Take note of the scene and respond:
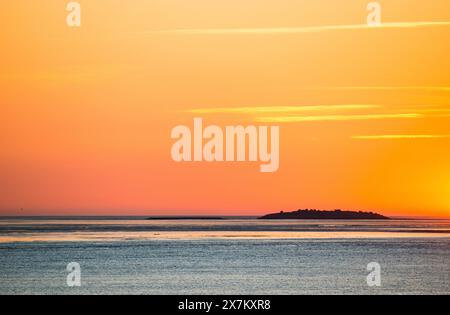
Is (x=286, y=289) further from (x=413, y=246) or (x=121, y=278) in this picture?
(x=413, y=246)

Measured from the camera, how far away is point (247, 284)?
64.9 meters

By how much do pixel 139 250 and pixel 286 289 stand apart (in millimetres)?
36425

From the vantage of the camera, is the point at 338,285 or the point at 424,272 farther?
the point at 424,272

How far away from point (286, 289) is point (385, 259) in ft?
87.4

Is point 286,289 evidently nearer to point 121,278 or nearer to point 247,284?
point 247,284

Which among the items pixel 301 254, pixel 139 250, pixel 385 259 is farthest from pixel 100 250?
pixel 385 259

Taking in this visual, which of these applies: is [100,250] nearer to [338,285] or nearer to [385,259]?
[385,259]

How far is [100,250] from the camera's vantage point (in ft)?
305

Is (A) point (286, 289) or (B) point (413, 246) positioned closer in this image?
(A) point (286, 289)

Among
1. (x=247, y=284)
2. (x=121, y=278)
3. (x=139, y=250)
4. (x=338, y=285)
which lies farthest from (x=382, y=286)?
(x=139, y=250)
